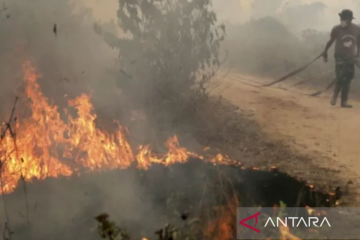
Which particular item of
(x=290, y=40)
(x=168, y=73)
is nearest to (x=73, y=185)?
(x=168, y=73)

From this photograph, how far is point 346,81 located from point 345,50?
1.74 feet

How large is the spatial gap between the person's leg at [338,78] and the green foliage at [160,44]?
212cm

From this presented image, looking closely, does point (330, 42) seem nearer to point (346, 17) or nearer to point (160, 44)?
point (346, 17)

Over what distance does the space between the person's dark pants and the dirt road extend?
232mm

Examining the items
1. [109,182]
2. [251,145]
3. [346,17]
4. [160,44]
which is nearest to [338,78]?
[346,17]

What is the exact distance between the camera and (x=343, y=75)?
20.2 feet

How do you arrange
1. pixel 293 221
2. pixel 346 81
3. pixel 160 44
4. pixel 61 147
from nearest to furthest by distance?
pixel 293 221 < pixel 346 81 < pixel 61 147 < pixel 160 44

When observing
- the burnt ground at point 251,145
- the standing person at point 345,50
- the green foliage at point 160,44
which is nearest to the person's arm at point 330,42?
the standing person at point 345,50

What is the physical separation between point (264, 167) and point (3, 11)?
5452 millimetres

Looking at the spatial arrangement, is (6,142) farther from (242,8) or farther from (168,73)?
(242,8)

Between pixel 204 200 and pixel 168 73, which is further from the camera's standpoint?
pixel 168 73

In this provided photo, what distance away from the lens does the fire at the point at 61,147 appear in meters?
5.78

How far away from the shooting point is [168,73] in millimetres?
6863

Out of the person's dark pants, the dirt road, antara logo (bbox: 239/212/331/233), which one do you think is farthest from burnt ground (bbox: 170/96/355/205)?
the person's dark pants
